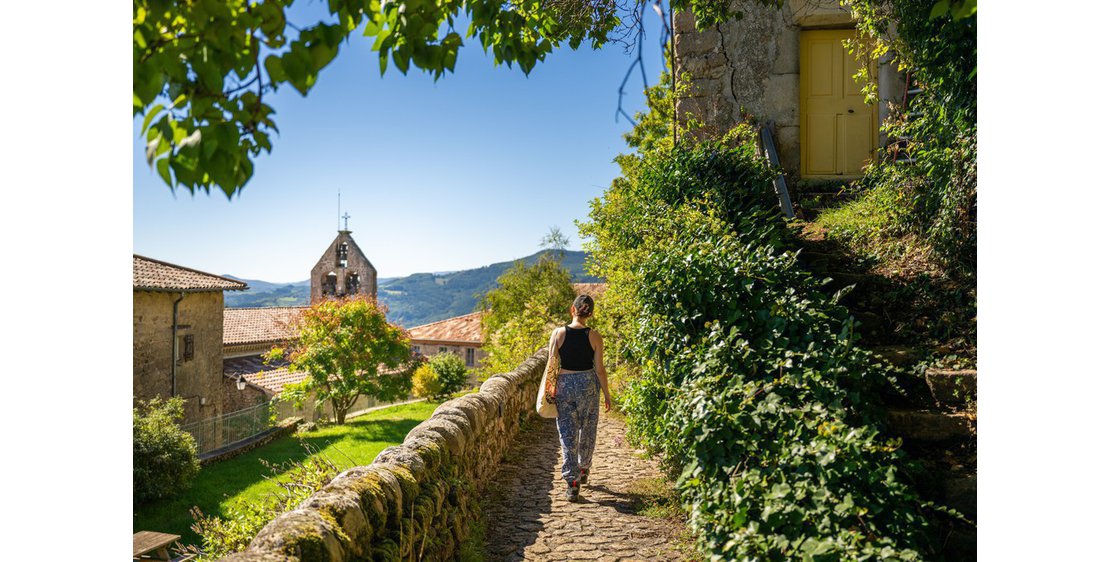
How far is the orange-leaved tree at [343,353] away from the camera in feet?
73.0

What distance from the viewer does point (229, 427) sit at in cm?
1914

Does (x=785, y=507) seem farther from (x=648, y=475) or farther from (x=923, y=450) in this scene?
(x=648, y=475)

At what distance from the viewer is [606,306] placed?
7453mm

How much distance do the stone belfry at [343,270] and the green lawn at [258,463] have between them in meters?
13.8

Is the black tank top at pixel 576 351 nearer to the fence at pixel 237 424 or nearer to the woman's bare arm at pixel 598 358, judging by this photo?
the woman's bare arm at pixel 598 358

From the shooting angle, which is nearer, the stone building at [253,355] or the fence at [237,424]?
the fence at [237,424]

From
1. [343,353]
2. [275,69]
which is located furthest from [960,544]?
[343,353]

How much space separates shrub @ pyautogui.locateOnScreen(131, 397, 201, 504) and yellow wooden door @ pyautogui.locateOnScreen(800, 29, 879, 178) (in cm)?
1282

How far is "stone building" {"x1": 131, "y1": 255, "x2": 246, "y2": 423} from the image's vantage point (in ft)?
56.1

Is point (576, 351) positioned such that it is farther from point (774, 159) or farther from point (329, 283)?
point (329, 283)

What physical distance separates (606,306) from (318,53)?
5.68 m

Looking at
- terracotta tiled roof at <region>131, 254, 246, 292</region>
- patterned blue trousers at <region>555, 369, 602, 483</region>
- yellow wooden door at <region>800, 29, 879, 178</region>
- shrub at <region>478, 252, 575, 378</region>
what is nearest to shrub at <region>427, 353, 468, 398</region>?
shrub at <region>478, 252, 575, 378</region>

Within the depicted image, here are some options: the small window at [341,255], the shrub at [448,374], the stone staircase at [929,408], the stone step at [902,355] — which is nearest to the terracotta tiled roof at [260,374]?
the shrub at [448,374]
